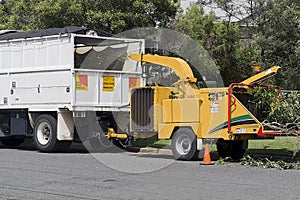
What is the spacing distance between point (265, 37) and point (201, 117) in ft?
36.1

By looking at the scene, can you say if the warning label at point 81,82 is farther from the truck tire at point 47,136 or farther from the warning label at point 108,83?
the truck tire at point 47,136

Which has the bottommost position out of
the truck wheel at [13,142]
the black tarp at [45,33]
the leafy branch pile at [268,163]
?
the leafy branch pile at [268,163]

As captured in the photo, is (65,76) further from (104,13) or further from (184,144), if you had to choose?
(104,13)

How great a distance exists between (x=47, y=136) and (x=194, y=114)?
17.9 ft

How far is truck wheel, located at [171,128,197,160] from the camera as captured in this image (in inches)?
693

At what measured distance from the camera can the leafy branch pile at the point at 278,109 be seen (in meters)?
17.2

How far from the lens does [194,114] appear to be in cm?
1773

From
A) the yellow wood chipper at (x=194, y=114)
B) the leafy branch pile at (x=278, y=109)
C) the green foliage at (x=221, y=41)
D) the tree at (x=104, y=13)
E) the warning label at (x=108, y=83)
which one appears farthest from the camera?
the green foliage at (x=221, y=41)

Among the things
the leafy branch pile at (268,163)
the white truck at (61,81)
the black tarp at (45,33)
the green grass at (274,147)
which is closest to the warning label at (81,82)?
the white truck at (61,81)

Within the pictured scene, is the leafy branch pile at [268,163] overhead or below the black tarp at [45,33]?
below

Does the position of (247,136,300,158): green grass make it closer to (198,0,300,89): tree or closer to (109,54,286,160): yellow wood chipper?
(109,54,286,160): yellow wood chipper

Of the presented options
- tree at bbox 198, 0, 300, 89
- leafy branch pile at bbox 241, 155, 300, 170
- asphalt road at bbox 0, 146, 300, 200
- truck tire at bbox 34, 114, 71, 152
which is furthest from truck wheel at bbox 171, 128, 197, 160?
tree at bbox 198, 0, 300, 89

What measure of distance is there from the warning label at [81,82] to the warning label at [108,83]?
0.71 metres

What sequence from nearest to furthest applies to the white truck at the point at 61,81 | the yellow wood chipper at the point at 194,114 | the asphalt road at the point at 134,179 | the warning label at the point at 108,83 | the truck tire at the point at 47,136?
1. the asphalt road at the point at 134,179
2. the yellow wood chipper at the point at 194,114
3. the white truck at the point at 61,81
4. the truck tire at the point at 47,136
5. the warning label at the point at 108,83
